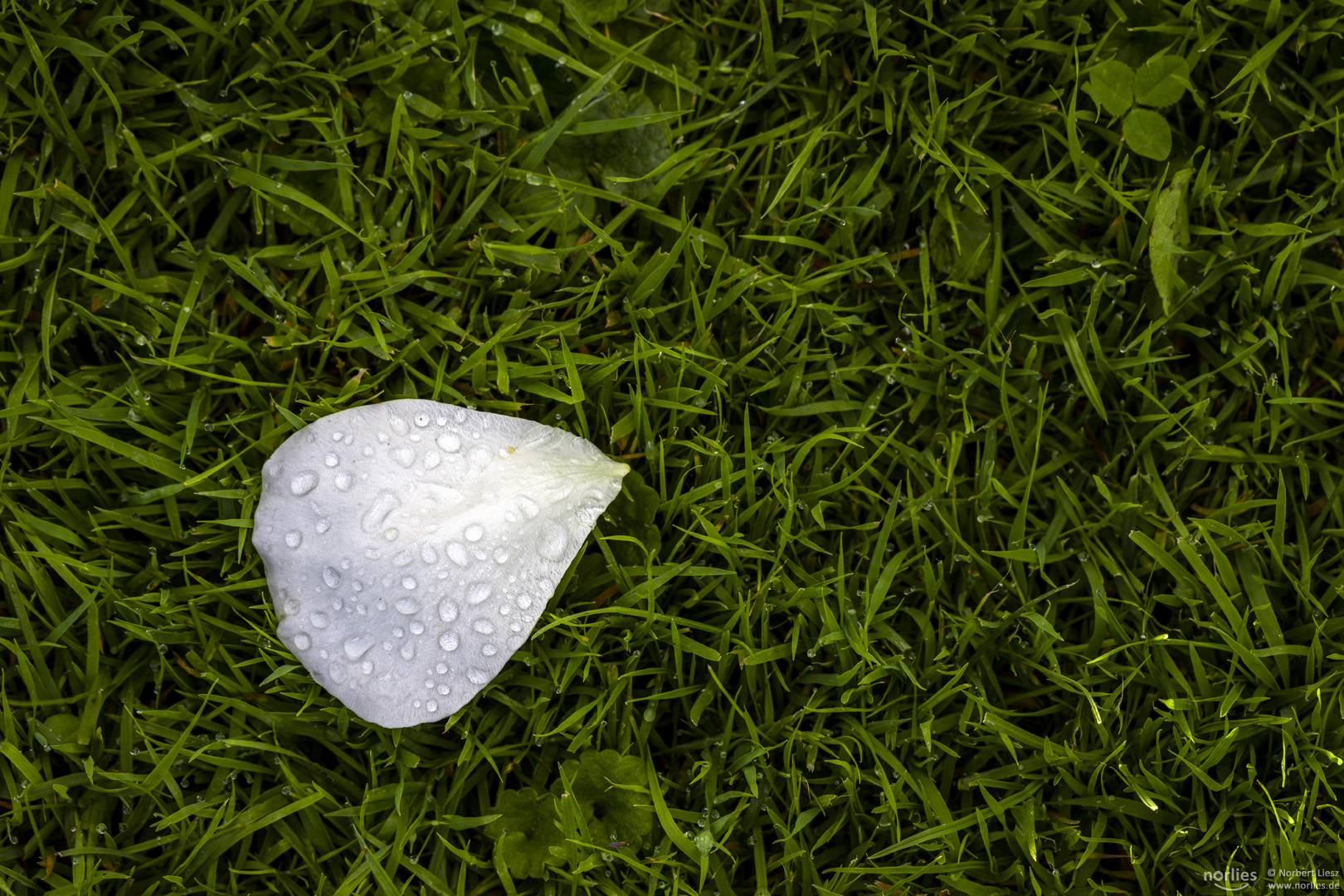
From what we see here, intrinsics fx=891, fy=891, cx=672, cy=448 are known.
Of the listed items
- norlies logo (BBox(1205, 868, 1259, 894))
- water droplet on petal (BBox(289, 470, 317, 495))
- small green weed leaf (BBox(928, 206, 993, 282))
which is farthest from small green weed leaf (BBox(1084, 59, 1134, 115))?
water droplet on petal (BBox(289, 470, 317, 495))

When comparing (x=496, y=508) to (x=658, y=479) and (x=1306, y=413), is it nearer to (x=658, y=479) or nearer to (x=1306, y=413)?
(x=658, y=479)

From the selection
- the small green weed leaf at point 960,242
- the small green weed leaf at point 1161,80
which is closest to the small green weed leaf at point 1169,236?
the small green weed leaf at point 1161,80

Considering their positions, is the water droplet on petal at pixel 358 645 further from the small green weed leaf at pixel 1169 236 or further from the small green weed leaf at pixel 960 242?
the small green weed leaf at pixel 1169 236

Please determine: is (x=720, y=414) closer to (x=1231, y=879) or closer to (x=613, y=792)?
(x=613, y=792)

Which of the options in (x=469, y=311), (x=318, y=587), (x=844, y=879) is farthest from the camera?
(x=469, y=311)

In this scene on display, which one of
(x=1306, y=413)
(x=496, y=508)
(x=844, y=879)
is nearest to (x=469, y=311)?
(x=496, y=508)

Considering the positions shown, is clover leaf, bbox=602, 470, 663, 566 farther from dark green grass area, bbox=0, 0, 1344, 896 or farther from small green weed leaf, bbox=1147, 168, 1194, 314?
small green weed leaf, bbox=1147, 168, 1194, 314

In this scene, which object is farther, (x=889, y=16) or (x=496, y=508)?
(x=889, y=16)
